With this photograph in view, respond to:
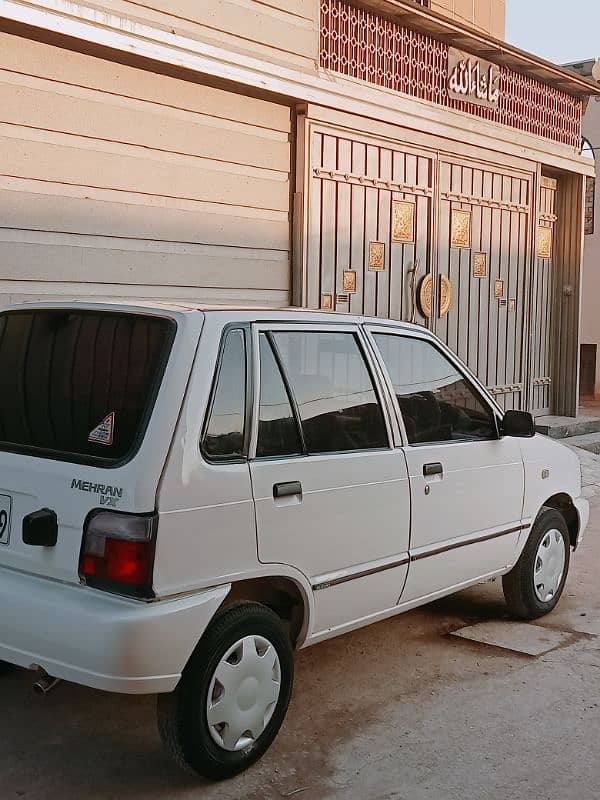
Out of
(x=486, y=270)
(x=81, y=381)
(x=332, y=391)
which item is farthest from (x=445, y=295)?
(x=81, y=381)

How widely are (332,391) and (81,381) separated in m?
1.09

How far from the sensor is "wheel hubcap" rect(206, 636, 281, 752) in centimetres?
363

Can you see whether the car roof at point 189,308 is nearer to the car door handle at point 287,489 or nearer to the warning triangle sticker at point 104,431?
the warning triangle sticker at point 104,431

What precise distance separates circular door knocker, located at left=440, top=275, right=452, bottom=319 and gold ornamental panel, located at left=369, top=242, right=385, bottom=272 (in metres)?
1.00

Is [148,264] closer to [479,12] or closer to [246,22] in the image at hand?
[246,22]

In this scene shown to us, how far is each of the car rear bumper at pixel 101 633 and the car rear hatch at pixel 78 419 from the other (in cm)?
11

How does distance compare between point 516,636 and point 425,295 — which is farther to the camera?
point 425,295

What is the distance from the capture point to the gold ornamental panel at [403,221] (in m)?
9.73

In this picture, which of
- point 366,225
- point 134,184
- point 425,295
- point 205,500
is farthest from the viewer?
point 425,295

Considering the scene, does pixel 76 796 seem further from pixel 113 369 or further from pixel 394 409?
pixel 394 409

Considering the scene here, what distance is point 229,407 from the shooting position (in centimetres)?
375

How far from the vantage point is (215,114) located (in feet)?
26.0

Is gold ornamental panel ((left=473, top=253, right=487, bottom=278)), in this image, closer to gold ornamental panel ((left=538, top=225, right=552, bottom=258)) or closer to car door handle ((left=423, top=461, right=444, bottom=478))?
gold ornamental panel ((left=538, top=225, right=552, bottom=258))

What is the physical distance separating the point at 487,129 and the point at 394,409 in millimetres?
7077
